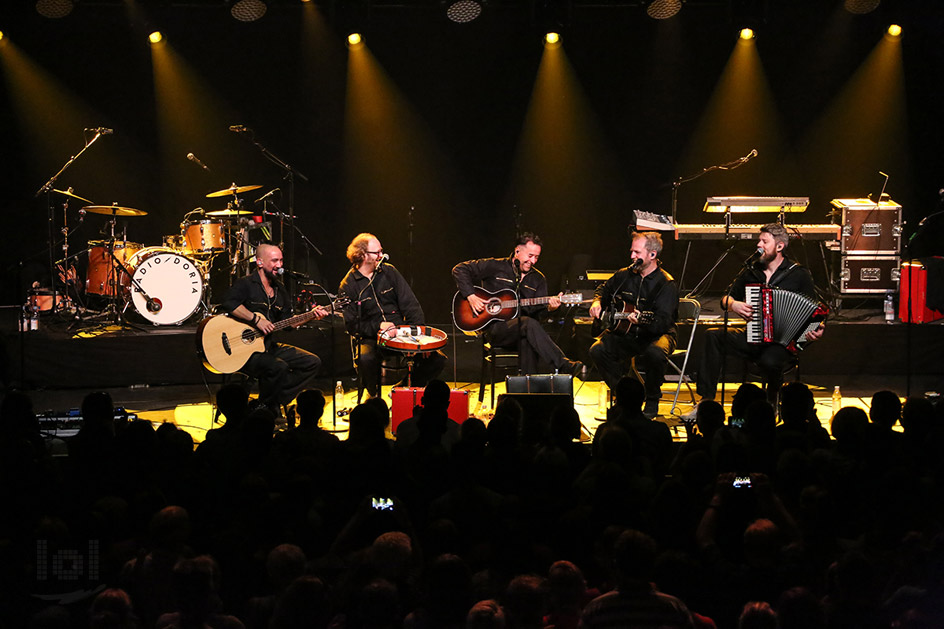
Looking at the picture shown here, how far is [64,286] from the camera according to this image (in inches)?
438

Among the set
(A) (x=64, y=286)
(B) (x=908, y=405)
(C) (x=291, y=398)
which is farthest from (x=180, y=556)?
(A) (x=64, y=286)

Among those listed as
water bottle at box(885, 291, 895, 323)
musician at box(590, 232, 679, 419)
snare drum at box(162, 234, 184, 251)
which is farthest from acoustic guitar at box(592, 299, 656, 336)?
snare drum at box(162, 234, 184, 251)

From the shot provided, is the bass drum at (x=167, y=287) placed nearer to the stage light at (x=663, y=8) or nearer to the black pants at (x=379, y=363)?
the black pants at (x=379, y=363)

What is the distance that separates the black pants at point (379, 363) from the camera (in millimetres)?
8156

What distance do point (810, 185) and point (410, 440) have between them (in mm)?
8552

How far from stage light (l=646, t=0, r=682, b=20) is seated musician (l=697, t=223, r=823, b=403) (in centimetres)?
445

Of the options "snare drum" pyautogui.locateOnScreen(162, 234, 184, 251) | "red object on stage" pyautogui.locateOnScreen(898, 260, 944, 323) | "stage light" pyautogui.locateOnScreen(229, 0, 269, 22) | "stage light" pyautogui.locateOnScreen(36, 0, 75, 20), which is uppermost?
"stage light" pyautogui.locateOnScreen(229, 0, 269, 22)

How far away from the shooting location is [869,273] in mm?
10398

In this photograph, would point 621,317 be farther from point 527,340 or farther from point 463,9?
point 463,9

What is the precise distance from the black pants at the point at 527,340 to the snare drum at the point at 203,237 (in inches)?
165

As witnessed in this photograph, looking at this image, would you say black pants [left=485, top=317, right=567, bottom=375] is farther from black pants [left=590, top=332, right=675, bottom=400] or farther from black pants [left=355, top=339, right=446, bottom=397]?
black pants [left=355, top=339, right=446, bottom=397]

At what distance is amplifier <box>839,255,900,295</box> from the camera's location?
1038 centimetres

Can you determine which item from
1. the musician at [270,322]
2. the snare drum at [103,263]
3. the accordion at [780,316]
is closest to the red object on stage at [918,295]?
the accordion at [780,316]

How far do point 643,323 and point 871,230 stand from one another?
13.4ft
